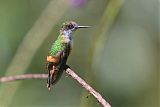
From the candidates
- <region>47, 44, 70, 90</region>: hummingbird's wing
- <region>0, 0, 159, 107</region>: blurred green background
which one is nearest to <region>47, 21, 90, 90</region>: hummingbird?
<region>47, 44, 70, 90</region>: hummingbird's wing

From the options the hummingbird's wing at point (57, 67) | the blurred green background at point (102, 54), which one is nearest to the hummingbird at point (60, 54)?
the hummingbird's wing at point (57, 67)

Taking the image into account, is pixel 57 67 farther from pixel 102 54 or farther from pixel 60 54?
pixel 102 54

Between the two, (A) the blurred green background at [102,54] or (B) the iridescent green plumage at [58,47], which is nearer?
(B) the iridescent green plumage at [58,47]

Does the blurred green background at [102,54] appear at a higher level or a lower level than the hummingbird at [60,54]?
higher

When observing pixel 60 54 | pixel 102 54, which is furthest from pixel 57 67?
pixel 102 54

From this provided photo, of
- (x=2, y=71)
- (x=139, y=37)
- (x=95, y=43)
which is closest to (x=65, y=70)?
(x=95, y=43)

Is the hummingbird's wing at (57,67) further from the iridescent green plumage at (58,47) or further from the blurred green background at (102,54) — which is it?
the blurred green background at (102,54)

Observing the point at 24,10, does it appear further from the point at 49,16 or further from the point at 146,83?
the point at 49,16

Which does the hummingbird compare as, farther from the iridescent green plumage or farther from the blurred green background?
the blurred green background
